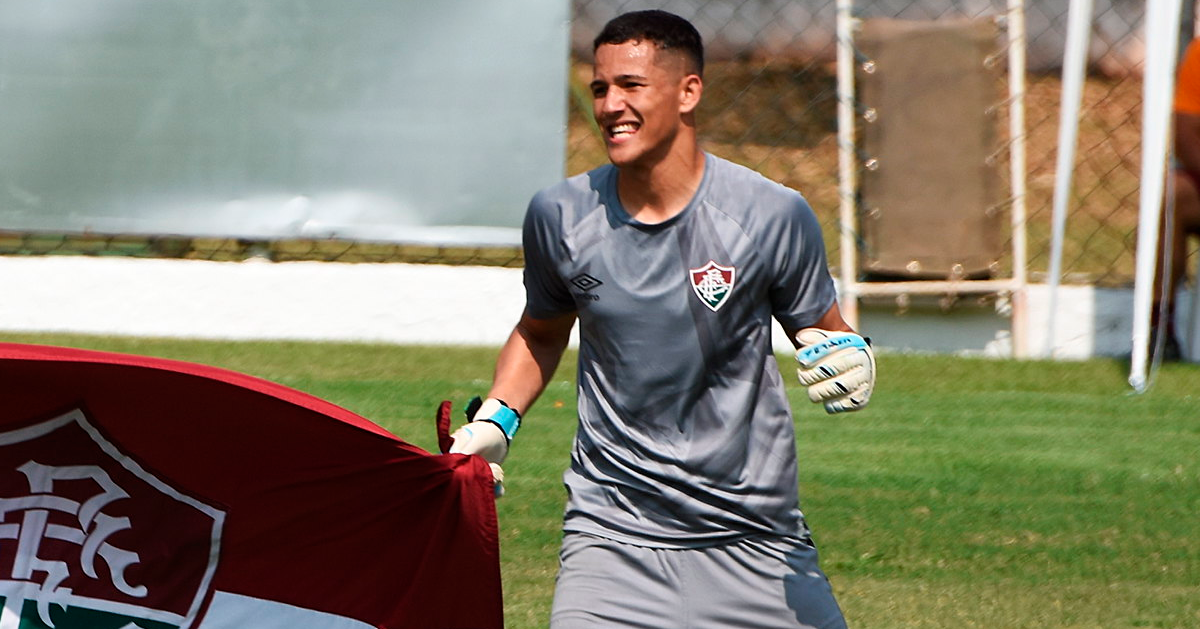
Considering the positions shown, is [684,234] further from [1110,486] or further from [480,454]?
[1110,486]

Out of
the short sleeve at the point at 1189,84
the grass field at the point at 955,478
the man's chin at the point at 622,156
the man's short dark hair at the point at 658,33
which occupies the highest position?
the short sleeve at the point at 1189,84

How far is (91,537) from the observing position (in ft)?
11.5

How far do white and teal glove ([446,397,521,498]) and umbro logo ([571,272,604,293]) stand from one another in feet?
1.12

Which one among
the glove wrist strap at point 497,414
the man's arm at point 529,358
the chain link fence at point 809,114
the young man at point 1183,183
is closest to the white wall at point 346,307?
the young man at point 1183,183

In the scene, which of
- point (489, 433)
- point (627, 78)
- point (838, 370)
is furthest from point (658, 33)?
point (489, 433)

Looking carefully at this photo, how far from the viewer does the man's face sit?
340 cm

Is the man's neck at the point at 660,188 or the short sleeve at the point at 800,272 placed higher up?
the man's neck at the point at 660,188

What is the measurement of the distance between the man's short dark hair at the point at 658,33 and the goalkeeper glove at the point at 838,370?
0.68m

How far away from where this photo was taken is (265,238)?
920 cm

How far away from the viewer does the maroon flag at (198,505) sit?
3.38 meters

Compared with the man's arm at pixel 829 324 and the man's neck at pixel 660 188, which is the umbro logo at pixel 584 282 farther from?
the man's arm at pixel 829 324

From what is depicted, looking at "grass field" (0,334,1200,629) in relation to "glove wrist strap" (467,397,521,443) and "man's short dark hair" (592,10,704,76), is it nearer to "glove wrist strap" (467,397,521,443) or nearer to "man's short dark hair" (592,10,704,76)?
"glove wrist strap" (467,397,521,443)

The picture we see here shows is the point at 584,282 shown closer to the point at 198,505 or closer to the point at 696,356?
the point at 696,356

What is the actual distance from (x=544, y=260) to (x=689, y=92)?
1.57 feet
